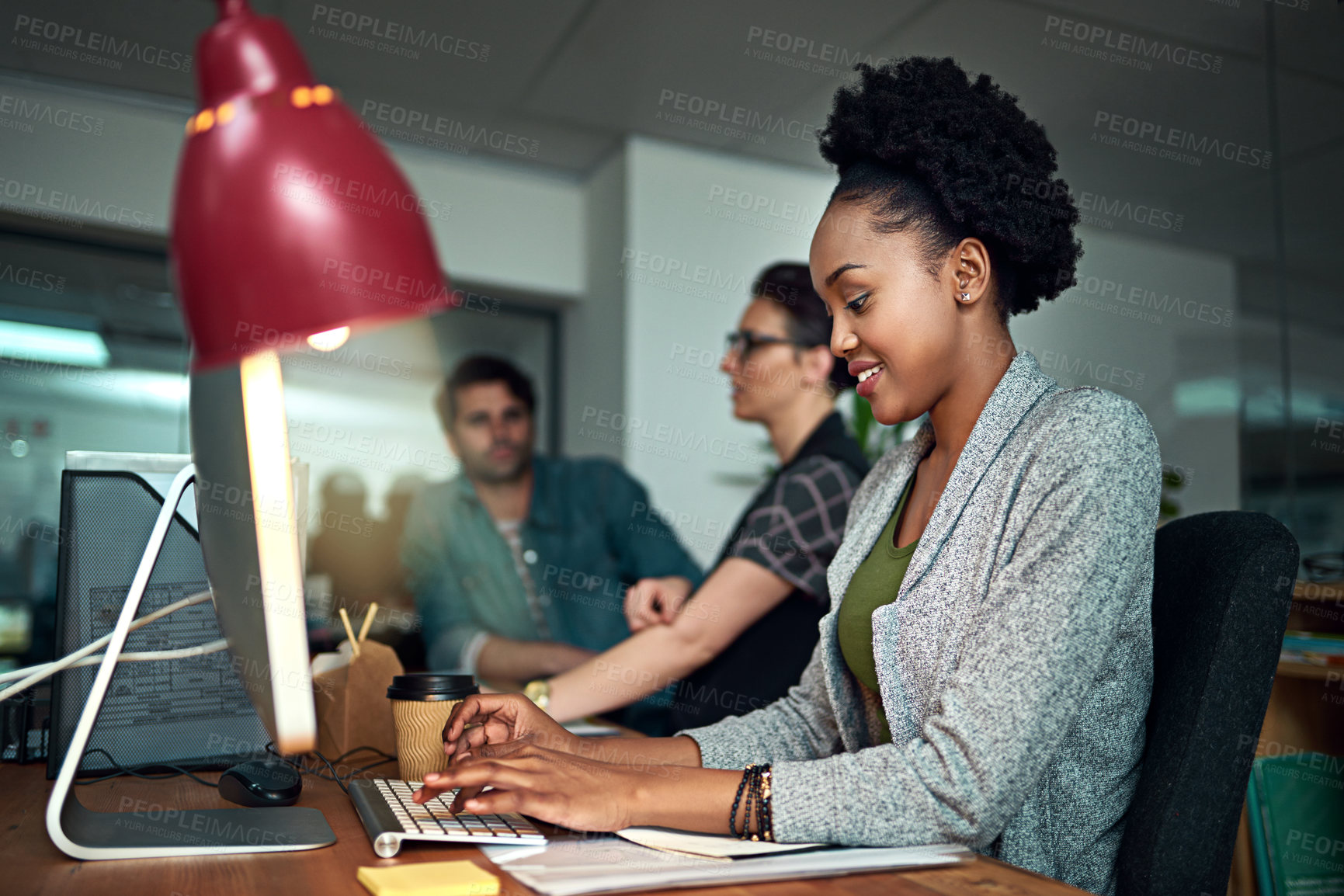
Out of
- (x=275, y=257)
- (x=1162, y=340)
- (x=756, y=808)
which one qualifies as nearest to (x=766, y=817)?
(x=756, y=808)

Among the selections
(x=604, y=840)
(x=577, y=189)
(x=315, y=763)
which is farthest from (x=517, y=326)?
(x=604, y=840)

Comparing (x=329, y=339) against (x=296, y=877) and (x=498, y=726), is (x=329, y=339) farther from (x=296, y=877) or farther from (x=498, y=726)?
(x=498, y=726)

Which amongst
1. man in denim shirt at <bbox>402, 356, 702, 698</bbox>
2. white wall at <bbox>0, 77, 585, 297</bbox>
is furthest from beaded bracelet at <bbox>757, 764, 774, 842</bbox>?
white wall at <bbox>0, 77, 585, 297</bbox>

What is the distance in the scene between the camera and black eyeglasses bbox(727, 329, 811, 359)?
81.7 inches

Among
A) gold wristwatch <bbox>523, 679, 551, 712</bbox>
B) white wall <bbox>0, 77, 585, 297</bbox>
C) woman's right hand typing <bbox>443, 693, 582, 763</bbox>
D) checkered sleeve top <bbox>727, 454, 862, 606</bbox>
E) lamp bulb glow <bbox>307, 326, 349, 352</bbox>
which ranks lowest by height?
gold wristwatch <bbox>523, 679, 551, 712</bbox>

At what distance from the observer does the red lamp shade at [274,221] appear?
1.75 feet

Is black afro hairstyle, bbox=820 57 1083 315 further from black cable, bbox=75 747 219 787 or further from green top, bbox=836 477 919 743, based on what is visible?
black cable, bbox=75 747 219 787

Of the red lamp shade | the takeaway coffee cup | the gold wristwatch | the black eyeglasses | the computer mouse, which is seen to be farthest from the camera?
the black eyeglasses

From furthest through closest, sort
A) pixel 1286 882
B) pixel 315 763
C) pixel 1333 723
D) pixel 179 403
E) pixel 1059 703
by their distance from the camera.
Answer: pixel 179 403
pixel 1333 723
pixel 1286 882
pixel 315 763
pixel 1059 703

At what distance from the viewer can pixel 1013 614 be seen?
88cm

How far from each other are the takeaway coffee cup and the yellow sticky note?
0.36 meters

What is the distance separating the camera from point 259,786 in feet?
Answer: 3.31

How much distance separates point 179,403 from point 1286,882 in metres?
3.98

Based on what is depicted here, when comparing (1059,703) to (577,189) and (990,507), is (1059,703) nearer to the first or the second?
(990,507)
